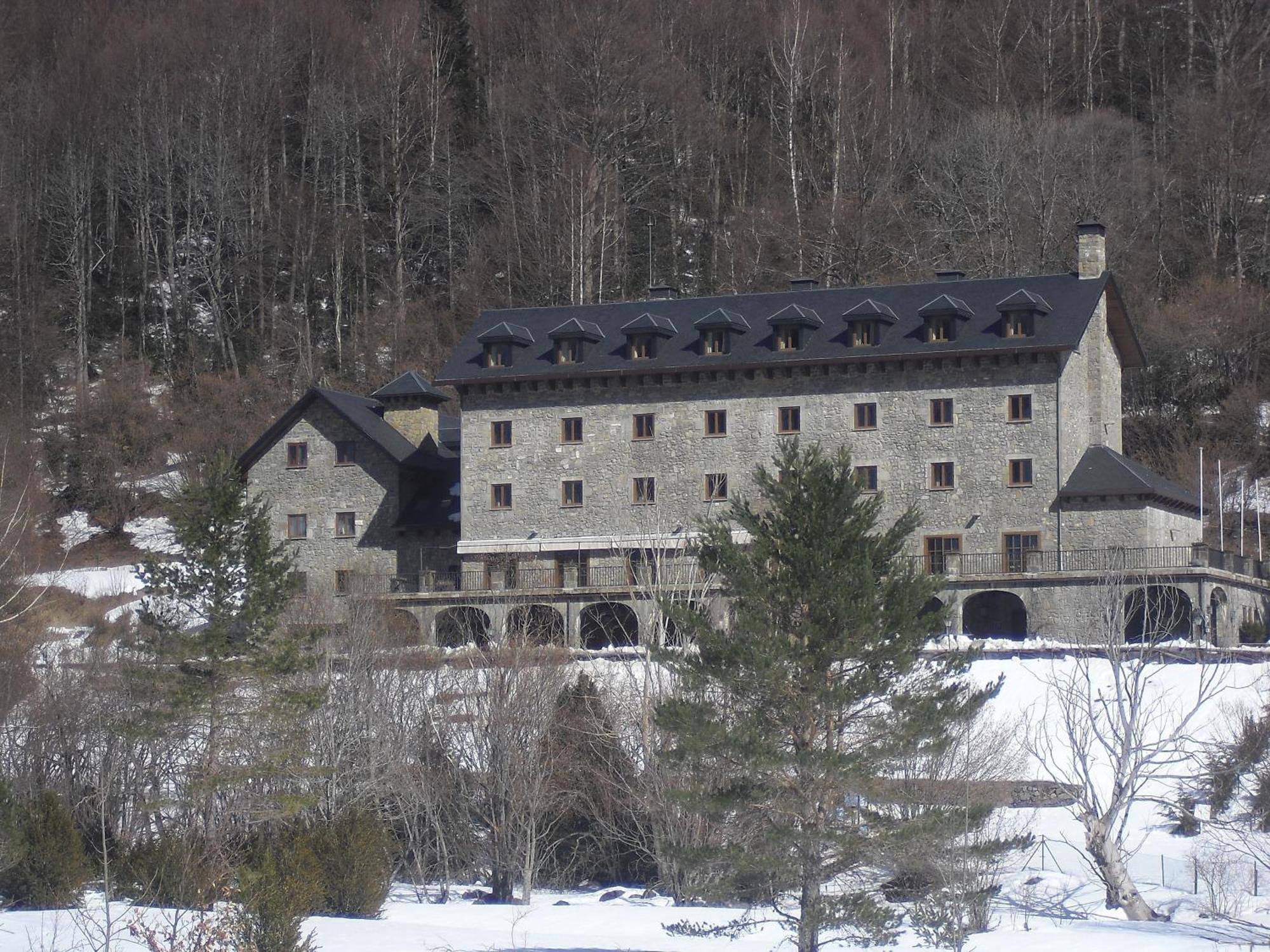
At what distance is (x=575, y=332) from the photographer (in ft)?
169

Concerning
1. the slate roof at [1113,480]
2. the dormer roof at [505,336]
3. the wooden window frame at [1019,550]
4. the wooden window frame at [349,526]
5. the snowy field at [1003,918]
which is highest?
the dormer roof at [505,336]

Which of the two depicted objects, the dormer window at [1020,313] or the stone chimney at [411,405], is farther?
the stone chimney at [411,405]

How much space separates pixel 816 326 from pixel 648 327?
4.75 meters

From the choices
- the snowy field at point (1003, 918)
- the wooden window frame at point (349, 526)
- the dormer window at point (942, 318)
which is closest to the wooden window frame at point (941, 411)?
the dormer window at point (942, 318)

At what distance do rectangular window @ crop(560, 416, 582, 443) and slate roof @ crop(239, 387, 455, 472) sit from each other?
17.7ft

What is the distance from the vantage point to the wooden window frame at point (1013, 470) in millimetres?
48062

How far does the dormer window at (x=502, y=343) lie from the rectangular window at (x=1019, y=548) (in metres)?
15.1

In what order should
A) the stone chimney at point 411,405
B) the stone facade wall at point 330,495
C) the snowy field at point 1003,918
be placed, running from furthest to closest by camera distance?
the stone chimney at point 411,405
the stone facade wall at point 330,495
the snowy field at point 1003,918

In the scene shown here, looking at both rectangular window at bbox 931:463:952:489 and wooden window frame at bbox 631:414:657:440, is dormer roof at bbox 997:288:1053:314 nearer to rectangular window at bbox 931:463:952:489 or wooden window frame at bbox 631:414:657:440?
rectangular window at bbox 931:463:952:489

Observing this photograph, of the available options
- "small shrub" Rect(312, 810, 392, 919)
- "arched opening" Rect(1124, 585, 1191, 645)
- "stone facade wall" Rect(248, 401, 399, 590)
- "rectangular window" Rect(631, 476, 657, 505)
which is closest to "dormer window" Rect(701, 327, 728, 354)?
"rectangular window" Rect(631, 476, 657, 505)

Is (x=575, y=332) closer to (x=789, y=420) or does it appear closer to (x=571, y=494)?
(x=571, y=494)

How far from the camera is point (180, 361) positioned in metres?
73.3

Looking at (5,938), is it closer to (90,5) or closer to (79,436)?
(79,436)

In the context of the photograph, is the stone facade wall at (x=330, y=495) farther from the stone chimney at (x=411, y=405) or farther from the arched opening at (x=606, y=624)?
the arched opening at (x=606, y=624)
